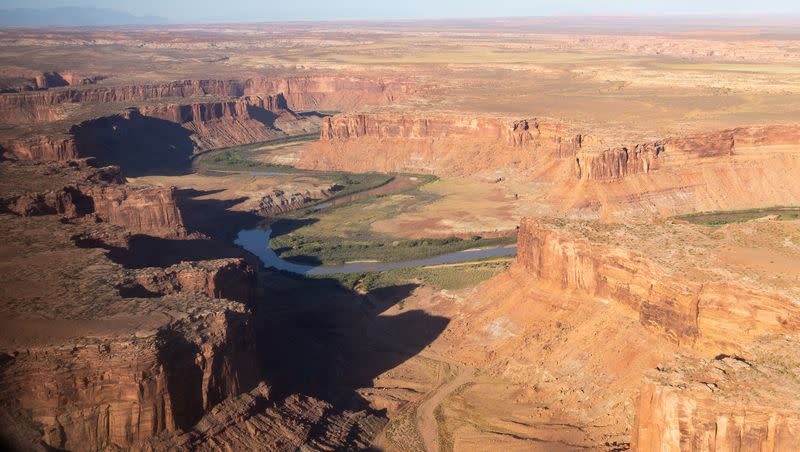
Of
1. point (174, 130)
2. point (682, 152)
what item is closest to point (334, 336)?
point (682, 152)

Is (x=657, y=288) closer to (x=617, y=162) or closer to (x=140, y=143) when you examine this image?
(x=617, y=162)

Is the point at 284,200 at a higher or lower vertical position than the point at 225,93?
lower

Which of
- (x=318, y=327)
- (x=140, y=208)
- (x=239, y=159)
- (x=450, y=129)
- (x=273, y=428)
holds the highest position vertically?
(x=140, y=208)

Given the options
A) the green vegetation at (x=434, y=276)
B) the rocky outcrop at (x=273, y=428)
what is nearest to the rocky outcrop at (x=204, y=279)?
the rocky outcrop at (x=273, y=428)

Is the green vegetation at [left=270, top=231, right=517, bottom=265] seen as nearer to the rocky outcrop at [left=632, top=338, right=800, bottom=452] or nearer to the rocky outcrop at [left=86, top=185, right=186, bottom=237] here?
the rocky outcrop at [left=86, top=185, right=186, bottom=237]

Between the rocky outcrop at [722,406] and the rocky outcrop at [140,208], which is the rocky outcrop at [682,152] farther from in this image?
the rocky outcrop at [722,406]

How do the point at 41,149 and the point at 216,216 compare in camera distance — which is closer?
the point at 41,149

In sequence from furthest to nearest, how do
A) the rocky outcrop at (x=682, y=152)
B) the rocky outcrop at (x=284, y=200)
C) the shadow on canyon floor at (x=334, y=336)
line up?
the rocky outcrop at (x=284, y=200), the rocky outcrop at (x=682, y=152), the shadow on canyon floor at (x=334, y=336)

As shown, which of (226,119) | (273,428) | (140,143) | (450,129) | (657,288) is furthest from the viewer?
(226,119)

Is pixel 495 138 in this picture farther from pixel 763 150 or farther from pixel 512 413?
pixel 512 413
